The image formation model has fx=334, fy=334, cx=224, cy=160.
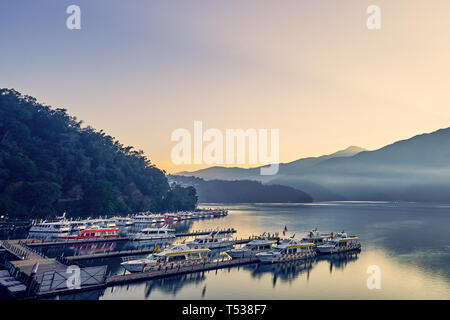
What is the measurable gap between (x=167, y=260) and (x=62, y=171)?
83.6m

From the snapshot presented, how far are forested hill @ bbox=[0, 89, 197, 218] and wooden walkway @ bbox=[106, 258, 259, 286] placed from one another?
6414 cm

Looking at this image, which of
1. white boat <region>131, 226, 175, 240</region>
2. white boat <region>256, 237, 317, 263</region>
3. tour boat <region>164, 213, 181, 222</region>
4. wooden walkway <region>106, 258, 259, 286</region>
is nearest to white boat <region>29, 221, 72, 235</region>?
white boat <region>131, 226, 175, 240</region>

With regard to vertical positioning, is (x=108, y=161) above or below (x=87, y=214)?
above

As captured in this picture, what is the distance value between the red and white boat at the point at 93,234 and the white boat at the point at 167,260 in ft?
105

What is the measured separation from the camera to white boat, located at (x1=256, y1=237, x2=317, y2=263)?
57.2 metres

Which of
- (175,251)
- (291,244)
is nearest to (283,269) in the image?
(291,244)

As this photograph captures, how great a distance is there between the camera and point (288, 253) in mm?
59562

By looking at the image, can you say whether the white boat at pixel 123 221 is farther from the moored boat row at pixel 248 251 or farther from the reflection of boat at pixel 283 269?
the reflection of boat at pixel 283 269
